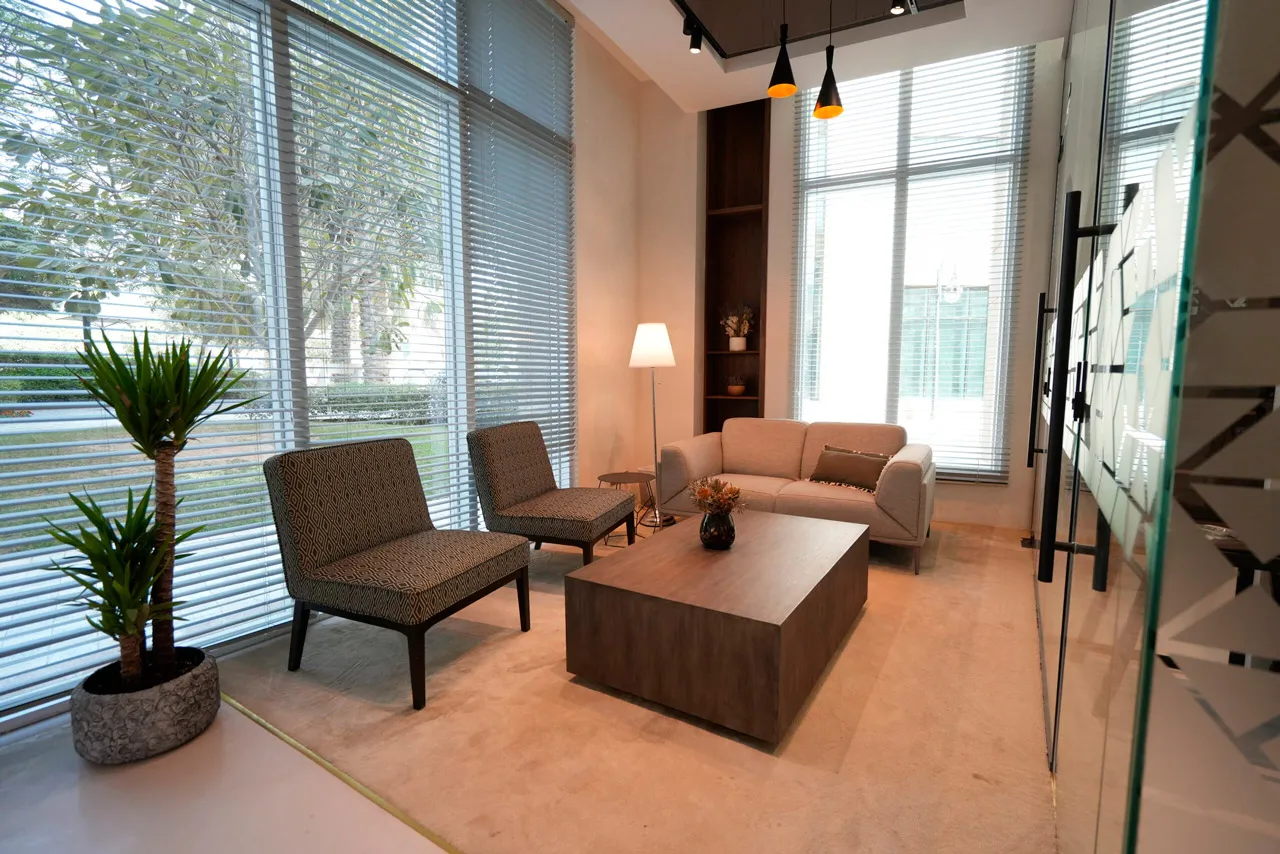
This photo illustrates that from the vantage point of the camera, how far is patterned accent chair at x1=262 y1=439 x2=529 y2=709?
1.98 metres

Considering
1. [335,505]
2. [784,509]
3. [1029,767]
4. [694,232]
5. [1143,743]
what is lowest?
[1029,767]

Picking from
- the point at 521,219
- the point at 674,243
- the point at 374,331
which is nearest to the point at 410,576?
the point at 374,331

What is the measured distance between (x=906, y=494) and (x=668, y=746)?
2.05 m

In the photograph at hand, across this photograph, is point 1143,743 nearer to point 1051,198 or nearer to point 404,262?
point 404,262

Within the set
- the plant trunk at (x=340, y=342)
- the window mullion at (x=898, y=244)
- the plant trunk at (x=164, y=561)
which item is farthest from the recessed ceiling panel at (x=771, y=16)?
the plant trunk at (x=164, y=561)

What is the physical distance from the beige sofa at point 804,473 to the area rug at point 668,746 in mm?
697

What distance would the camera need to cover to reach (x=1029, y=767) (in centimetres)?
166

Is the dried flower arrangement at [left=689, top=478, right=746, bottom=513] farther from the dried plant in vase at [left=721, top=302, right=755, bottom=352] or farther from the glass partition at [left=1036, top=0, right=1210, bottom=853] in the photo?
the dried plant in vase at [left=721, top=302, right=755, bottom=352]

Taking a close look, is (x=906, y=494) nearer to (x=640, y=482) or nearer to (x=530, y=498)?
(x=640, y=482)

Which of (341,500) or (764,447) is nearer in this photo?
(341,500)

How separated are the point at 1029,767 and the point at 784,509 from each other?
6.25 feet

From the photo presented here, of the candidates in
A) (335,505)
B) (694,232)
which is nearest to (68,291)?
(335,505)

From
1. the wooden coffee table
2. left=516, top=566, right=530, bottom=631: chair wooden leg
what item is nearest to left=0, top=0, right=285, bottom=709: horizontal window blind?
left=516, top=566, right=530, bottom=631: chair wooden leg

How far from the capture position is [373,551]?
7.62 feet
